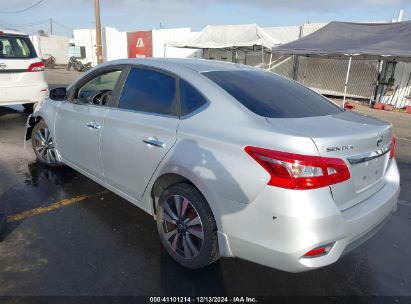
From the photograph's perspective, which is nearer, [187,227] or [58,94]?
[187,227]

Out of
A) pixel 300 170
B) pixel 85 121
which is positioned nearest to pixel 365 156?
pixel 300 170

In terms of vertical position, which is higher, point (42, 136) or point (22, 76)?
point (22, 76)

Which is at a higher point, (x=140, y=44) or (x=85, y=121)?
(x=140, y=44)

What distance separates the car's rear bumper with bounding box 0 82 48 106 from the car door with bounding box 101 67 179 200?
530 centimetres

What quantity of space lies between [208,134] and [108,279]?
1368mm

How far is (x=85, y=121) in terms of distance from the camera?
12.5 feet

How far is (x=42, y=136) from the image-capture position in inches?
Result: 193

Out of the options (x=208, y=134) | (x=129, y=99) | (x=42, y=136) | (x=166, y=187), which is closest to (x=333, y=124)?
(x=208, y=134)

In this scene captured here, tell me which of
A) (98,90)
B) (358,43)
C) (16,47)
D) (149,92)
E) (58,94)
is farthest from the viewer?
(358,43)

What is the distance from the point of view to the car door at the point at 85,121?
3.68 metres

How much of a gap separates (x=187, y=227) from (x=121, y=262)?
2.19 feet

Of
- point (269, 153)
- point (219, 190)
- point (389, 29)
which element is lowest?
point (219, 190)

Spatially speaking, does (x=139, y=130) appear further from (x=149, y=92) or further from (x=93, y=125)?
(x=93, y=125)

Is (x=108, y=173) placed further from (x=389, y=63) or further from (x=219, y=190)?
(x=389, y=63)
